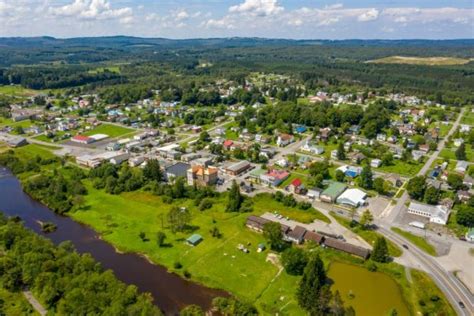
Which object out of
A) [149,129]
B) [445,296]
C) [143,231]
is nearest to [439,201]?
[445,296]

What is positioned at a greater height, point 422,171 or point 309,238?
point 309,238

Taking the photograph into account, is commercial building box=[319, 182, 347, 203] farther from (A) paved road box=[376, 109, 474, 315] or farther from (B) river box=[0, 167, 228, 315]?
(B) river box=[0, 167, 228, 315]

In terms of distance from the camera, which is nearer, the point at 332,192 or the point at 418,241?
the point at 418,241

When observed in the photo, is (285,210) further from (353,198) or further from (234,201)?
(353,198)

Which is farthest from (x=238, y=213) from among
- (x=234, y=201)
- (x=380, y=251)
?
(x=380, y=251)

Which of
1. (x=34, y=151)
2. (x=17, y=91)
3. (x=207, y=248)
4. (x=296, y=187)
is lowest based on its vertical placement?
(x=207, y=248)

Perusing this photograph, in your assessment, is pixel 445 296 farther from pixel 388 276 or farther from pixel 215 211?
pixel 215 211

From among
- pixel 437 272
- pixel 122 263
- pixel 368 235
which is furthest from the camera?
pixel 368 235
